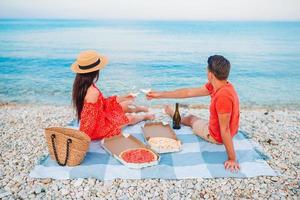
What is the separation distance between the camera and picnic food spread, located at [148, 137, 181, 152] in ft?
17.4

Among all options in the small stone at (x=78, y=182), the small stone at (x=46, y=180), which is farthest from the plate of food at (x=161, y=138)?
the small stone at (x=46, y=180)

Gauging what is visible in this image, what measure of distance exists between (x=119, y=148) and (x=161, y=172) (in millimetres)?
929

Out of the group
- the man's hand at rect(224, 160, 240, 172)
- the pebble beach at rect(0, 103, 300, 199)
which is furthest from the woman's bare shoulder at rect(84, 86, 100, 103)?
the man's hand at rect(224, 160, 240, 172)

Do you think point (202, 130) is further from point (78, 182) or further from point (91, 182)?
point (78, 182)

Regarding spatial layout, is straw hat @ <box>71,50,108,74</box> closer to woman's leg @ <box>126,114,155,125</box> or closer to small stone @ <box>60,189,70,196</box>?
woman's leg @ <box>126,114,155,125</box>

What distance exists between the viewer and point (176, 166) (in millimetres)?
4871

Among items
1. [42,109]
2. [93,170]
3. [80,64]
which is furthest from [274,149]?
[42,109]

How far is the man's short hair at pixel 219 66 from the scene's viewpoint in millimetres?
4883

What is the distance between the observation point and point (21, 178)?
4645 millimetres

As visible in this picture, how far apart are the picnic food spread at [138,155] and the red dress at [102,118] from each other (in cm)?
77

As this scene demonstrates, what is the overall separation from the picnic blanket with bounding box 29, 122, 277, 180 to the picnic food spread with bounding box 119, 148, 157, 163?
0.12 meters

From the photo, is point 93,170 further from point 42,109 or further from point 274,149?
point 42,109

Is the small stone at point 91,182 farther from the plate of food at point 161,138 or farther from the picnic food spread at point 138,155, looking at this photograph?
the plate of food at point 161,138

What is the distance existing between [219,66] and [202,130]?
4.44 feet
